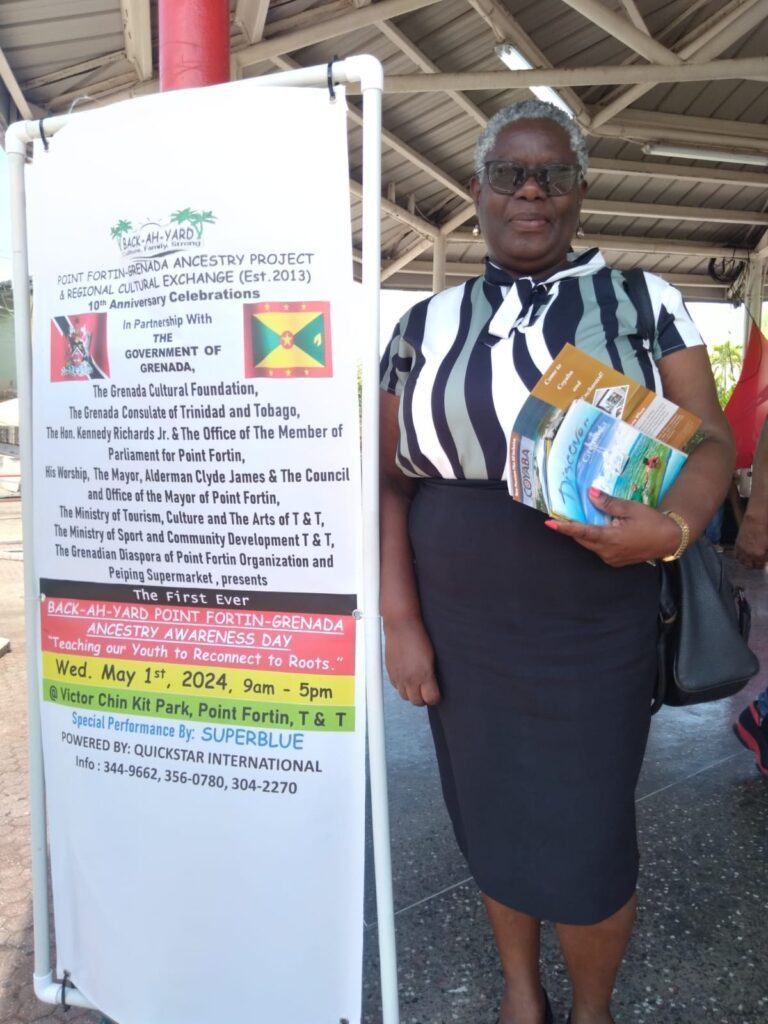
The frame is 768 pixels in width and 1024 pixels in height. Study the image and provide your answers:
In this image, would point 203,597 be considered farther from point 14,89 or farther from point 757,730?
point 14,89

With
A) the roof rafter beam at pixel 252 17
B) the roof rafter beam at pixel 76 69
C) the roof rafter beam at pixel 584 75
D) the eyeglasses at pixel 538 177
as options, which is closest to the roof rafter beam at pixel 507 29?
the roof rafter beam at pixel 584 75

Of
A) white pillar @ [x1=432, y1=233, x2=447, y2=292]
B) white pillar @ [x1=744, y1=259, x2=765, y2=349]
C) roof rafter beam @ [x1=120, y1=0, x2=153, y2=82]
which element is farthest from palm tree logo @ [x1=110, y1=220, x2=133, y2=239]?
white pillar @ [x1=744, y1=259, x2=765, y2=349]

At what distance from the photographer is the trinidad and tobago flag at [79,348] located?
174 centimetres

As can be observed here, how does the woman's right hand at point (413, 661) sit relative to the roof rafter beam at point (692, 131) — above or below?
below

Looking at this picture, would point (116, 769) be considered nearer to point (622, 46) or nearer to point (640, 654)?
point (640, 654)

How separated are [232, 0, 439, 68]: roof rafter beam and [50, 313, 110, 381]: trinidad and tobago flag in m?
5.88

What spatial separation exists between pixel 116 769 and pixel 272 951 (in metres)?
0.51

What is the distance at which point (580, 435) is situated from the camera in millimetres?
1398

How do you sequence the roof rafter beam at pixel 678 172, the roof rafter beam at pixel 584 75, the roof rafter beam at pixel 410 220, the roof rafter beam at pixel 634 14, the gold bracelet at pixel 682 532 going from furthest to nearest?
the roof rafter beam at pixel 410 220 → the roof rafter beam at pixel 678 172 → the roof rafter beam at pixel 584 75 → the roof rafter beam at pixel 634 14 → the gold bracelet at pixel 682 532

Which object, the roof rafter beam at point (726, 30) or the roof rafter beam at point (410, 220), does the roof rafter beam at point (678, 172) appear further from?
the roof rafter beam at point (726, 30)

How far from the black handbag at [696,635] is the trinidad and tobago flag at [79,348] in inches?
50.0

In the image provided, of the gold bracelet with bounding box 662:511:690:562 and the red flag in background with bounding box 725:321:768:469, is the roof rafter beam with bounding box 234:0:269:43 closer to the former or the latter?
the red flag in background with bounding box 725:321:768:469

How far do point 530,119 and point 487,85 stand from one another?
6.73 meters

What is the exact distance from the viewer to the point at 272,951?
169cm
